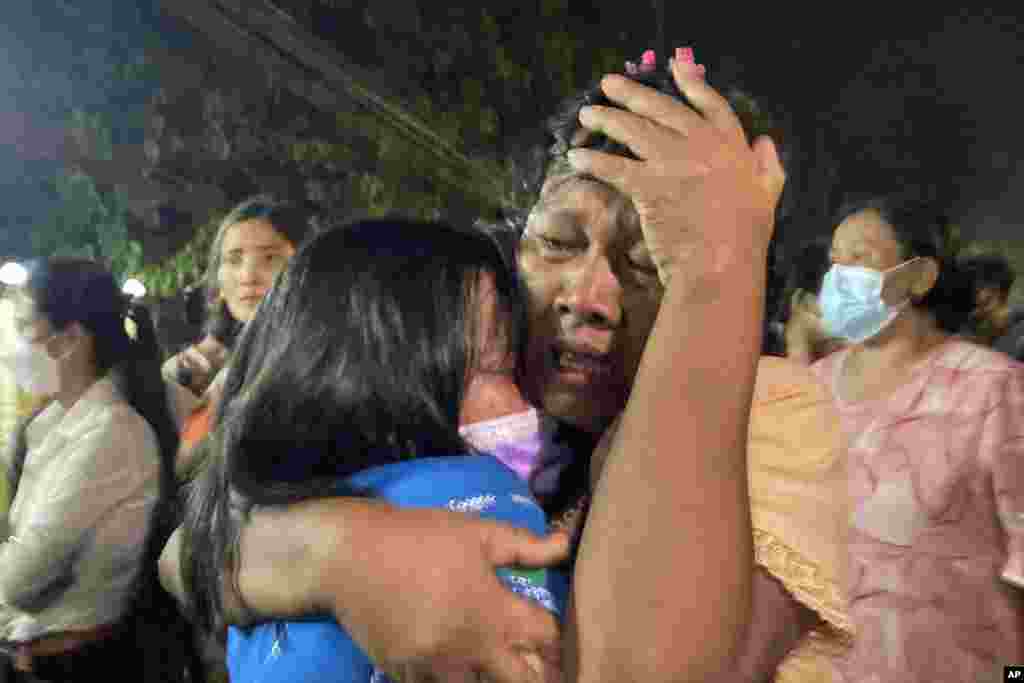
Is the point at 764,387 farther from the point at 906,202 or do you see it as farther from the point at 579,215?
the point at 906,202

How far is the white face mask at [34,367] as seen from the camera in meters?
3.12

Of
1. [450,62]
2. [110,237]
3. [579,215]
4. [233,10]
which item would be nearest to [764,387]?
[579,215]

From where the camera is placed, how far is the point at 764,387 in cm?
118

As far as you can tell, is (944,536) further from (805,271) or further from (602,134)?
(805,271)

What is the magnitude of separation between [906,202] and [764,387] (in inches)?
96.6

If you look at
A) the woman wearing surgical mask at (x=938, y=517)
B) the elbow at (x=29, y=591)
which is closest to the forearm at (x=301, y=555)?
the woman wearing surgical mask at (x=938, y=517)

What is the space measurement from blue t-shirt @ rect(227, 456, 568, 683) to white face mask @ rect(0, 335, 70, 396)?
93.3 inches

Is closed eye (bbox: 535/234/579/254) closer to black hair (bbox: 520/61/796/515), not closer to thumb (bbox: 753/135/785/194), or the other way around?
black hair (bbox: 520/61/796/515)

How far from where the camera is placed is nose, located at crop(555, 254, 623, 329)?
55.1 inches

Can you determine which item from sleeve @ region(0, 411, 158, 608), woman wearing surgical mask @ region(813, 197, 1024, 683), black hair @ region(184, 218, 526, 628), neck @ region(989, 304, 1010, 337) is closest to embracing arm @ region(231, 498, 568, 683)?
black hair @ region(184, 218, 526, 628)

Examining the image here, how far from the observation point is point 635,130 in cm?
88

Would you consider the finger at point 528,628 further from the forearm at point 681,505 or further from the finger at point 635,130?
the finger at point 635,130

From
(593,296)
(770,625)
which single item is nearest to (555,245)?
(593,296)

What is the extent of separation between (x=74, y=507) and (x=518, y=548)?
7.56 ft
